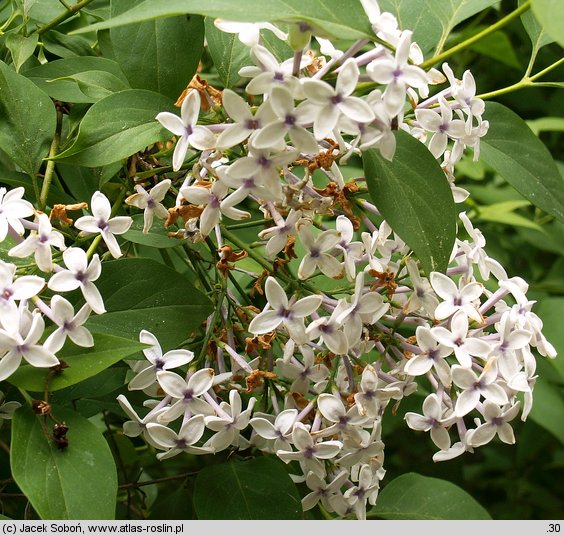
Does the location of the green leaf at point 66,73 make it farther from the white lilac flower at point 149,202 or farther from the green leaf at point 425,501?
the green leaf at point 425,501

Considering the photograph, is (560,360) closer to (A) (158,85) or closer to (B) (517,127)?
(B) (517,127)

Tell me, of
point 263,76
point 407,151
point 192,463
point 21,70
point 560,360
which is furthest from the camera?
point 192,463

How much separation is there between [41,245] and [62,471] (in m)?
0.18

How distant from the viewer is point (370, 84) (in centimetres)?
67

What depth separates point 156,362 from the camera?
2.33ft

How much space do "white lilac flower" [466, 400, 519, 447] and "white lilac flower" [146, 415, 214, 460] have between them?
24 centimetres

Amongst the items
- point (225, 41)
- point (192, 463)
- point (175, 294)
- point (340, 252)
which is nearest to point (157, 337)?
point (175, 294)

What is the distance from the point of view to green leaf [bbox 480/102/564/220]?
0.83 m

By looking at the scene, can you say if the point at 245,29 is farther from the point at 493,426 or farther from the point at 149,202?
the point at 493,426

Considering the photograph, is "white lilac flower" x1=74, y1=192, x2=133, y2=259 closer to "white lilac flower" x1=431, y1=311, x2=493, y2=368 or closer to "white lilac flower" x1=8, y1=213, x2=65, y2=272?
"white lilac flower" x1=8, y1=213, x2=65, y2=272

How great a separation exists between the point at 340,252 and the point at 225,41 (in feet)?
0.76

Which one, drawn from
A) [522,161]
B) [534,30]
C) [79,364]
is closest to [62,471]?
[79,364]

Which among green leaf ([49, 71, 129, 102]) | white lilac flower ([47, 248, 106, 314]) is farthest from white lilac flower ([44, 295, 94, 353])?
green leaf ([49, 71, 129, 102])

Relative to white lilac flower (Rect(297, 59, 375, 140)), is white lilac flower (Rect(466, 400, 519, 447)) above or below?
below
